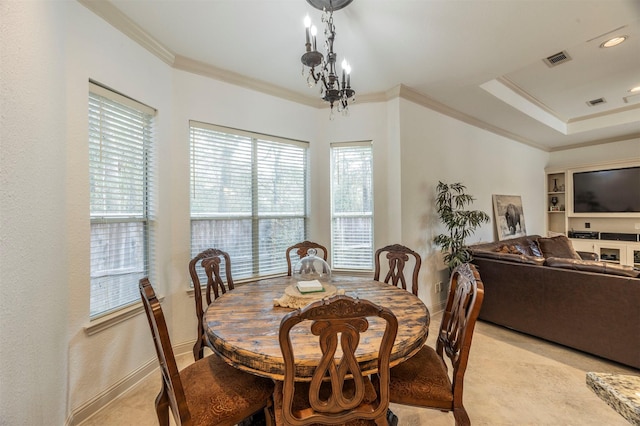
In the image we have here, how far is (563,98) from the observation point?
4.02 meters

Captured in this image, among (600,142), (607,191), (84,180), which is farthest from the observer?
(600,142)

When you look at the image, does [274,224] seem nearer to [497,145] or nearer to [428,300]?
[428,300]

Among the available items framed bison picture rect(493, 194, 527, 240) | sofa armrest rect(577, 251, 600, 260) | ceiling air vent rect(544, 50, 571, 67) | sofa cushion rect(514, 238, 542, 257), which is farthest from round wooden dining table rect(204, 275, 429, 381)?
sofa armrest rect(577, 251, 600, 260)

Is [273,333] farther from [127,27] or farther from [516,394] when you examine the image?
[127,27]

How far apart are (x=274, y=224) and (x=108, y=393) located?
2020 millimetres

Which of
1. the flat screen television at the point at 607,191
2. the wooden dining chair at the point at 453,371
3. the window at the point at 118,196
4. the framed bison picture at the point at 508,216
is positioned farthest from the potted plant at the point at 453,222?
the flat screen television at the point at 607,191

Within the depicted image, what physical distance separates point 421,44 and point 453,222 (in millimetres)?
2123

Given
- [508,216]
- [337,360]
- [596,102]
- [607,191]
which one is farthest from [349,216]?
[607,191]

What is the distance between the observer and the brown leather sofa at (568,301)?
2316 millimetres

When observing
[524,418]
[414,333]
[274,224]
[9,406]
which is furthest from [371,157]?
[9,406]

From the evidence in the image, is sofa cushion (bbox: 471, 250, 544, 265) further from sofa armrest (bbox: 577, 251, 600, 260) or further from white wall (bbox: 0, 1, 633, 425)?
sofa armrest (bbox: 577, 251, 600, 260)

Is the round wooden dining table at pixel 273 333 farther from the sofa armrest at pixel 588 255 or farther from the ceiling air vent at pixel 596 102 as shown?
the sofa armrest at pixel 588 255

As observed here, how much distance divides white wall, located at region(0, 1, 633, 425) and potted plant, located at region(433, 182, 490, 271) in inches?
6.0

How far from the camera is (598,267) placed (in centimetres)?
251
